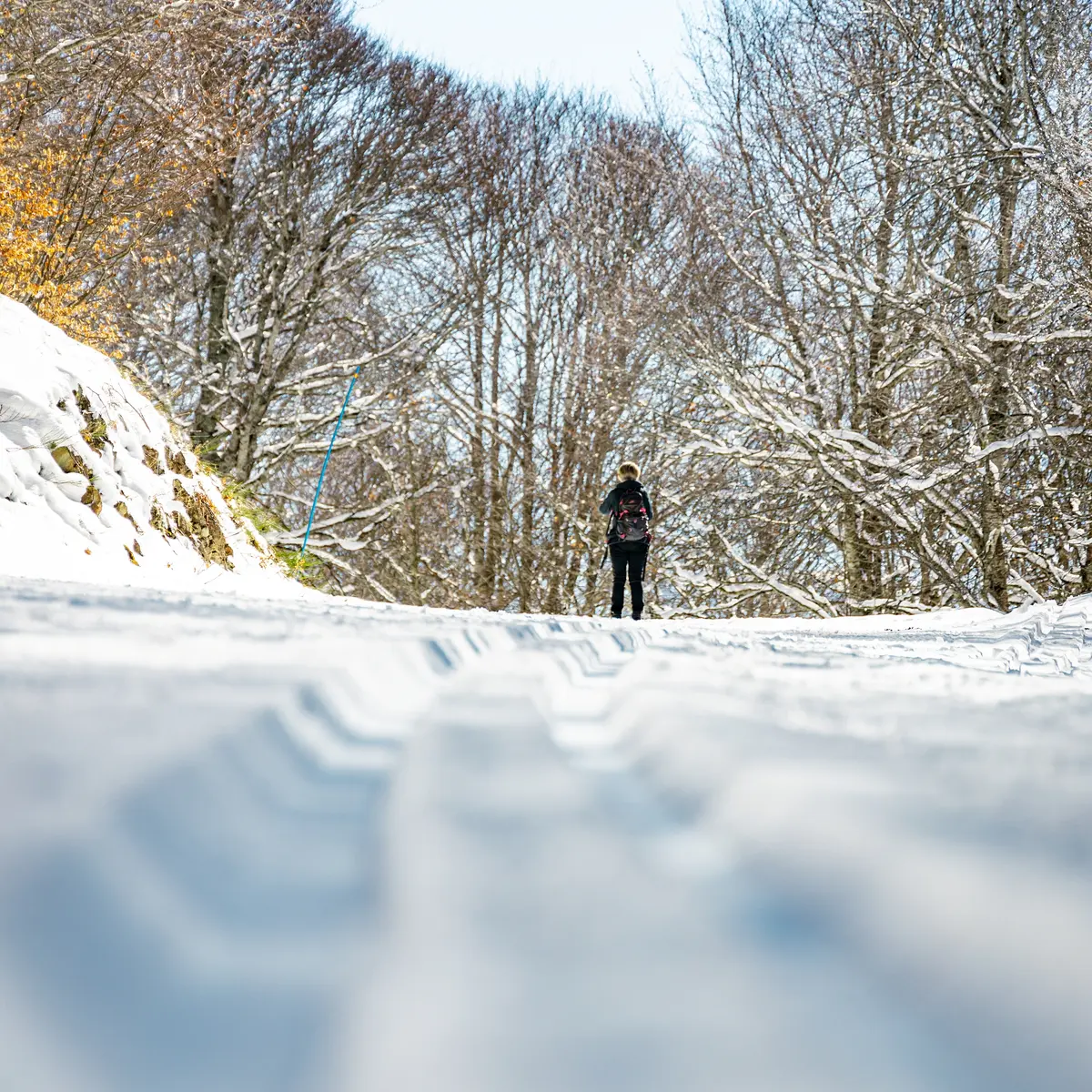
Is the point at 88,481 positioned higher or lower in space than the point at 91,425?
lower

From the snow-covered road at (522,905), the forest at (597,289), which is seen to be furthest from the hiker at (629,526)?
the snow-covered road at (522,905)

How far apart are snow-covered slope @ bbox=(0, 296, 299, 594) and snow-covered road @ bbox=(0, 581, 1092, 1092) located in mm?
3181

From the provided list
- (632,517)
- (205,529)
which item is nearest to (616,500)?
(632,517)

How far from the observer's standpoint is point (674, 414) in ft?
37.7

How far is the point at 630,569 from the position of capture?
766cm

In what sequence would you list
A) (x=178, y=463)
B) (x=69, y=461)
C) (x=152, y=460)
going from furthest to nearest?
(x=178, y=463), (x=152, y=460), (x=69, y=461)

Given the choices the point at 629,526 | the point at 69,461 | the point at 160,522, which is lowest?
the point at 160,522

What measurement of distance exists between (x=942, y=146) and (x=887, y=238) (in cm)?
105

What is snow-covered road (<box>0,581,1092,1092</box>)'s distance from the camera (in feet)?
0.87

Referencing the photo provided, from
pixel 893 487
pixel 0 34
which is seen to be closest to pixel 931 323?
pixel 893 487

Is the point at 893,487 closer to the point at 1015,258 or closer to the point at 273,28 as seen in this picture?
the point at 1015,258

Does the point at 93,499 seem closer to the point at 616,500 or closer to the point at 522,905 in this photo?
the point at 616,500

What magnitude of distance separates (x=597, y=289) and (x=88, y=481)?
940 cm

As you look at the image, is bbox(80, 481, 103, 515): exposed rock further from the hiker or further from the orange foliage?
the hiker
